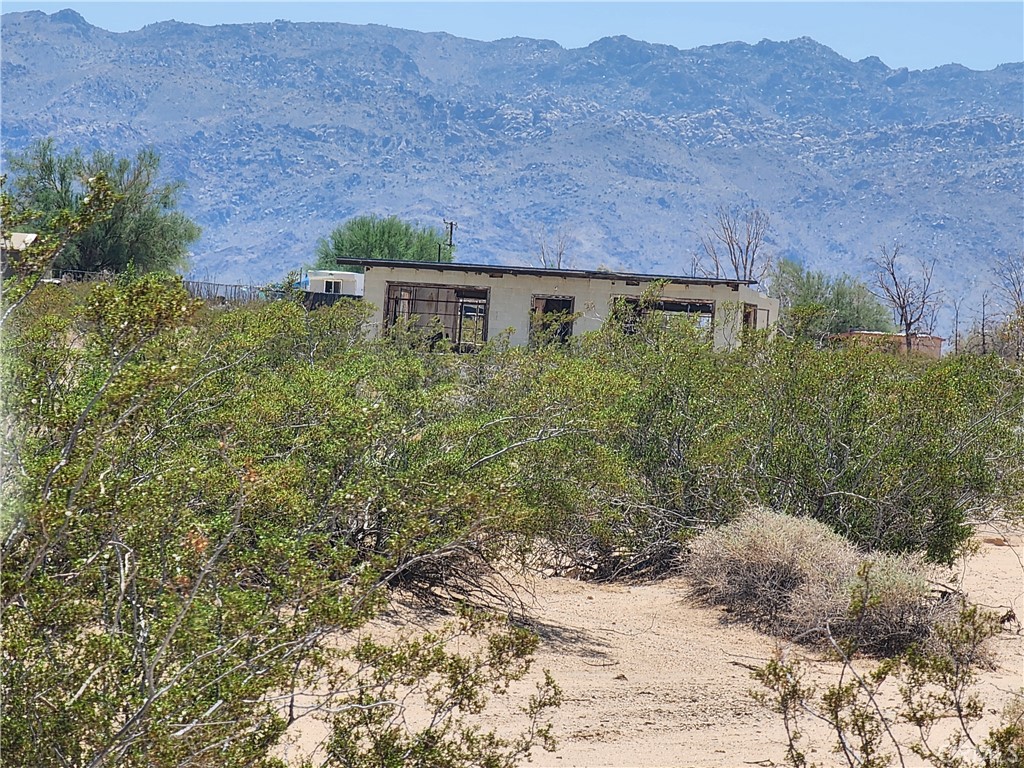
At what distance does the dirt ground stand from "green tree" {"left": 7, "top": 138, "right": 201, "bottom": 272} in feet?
115

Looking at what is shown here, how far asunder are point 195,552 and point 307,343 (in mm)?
11132

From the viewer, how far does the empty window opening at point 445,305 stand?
33594 mm

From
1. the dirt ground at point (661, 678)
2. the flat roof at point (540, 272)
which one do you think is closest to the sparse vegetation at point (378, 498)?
the dirt ground at point (661, 678)

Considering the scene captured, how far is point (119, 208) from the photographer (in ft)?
148

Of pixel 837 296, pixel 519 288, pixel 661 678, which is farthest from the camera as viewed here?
pixel 837 296

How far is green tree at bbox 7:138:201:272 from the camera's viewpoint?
45.3 meters

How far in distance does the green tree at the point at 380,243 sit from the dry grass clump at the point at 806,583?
49.9 m

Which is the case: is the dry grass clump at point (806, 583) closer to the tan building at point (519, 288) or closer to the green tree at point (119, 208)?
the tan building at point (519, 288)

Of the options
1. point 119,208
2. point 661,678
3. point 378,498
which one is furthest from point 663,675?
point 119,208

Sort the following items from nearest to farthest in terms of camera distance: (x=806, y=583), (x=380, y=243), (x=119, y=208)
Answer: (x=806, y=583) < (x=119, y=208) < (x=380, y=243)

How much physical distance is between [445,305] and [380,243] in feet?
95.4

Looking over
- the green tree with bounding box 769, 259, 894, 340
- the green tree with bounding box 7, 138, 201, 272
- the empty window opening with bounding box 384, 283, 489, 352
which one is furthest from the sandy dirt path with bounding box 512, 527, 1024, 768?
the green tree with bounding box 769, 259, 894, 340

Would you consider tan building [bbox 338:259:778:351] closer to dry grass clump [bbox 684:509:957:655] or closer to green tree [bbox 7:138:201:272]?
green tree [bbox 7:138:201:272]

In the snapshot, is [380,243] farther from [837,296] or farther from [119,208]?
[837,296]
